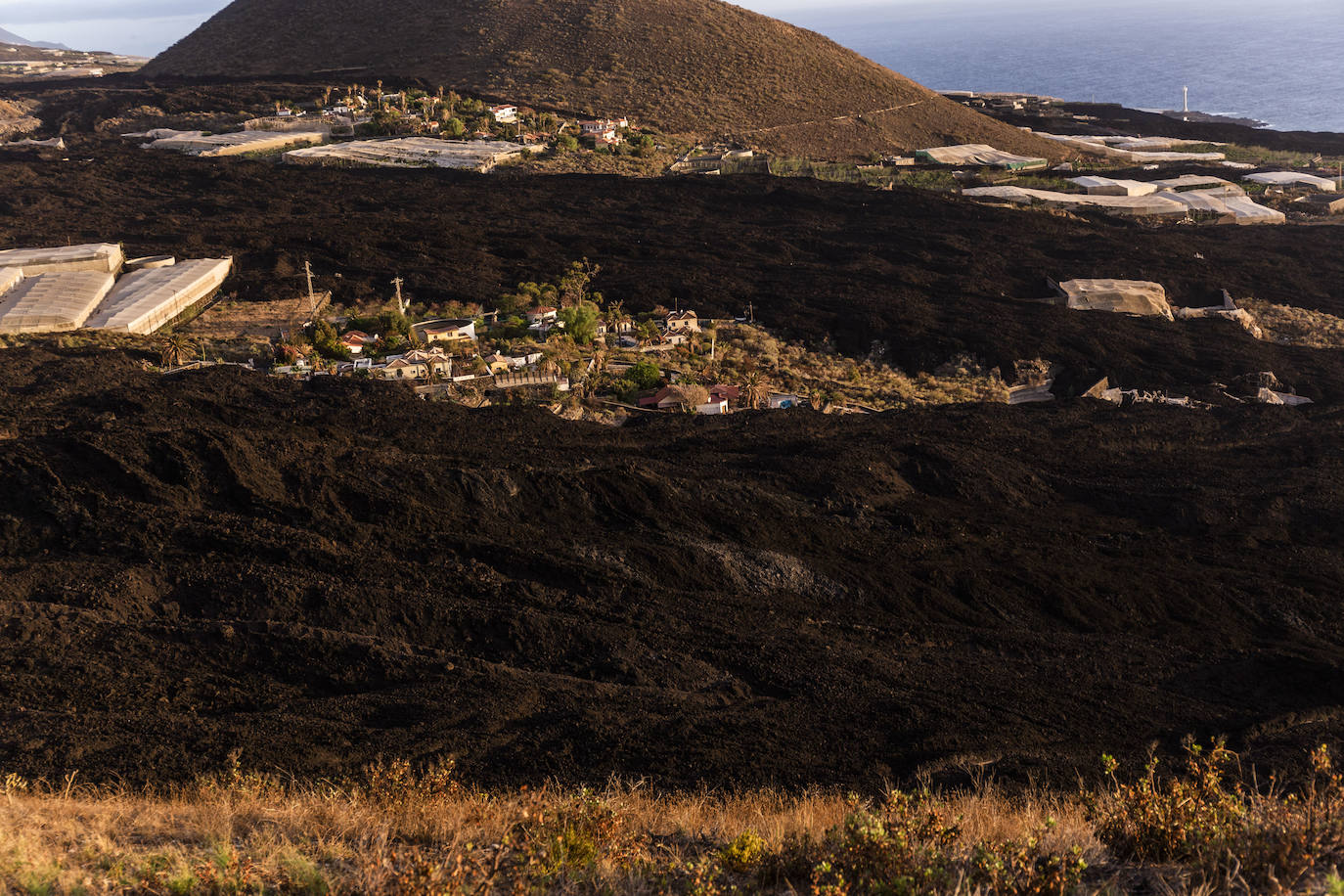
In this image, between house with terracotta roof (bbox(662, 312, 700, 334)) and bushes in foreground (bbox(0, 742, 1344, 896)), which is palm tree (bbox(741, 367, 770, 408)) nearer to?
house with terracotta roof (bbox(662, 312, 700, 334))

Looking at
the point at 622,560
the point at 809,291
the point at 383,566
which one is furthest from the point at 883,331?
the point at 383,566

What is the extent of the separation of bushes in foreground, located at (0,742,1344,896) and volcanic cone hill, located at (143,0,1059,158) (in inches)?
2013

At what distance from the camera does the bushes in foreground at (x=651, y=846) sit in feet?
16.9

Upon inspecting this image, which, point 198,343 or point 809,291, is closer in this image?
point 198,343

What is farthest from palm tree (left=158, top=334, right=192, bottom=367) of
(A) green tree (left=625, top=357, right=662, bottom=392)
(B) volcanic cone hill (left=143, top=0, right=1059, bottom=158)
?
(B) volcanic cone hill (left=143, top=0, right=1059, bottom=158)

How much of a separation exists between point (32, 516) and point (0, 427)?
5.49m

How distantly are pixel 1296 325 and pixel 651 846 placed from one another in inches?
1171

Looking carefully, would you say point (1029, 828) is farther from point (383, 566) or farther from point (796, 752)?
point (383, 566)

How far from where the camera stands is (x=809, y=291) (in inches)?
1185

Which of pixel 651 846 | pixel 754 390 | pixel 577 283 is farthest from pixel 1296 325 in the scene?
pixel 651 846

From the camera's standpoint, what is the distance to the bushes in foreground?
5164 millimetres

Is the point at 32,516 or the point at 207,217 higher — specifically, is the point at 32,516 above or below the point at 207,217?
below

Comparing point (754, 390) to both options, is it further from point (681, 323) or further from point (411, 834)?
point (411, 834)

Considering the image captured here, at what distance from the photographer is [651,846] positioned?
628 centimetres
